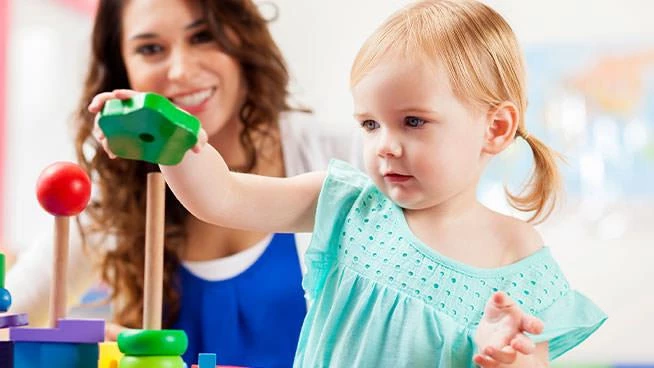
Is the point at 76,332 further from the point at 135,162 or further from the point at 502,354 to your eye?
the point at 135,162

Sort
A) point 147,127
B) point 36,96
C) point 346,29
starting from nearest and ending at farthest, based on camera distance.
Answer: point 147,127, point 346,29, point 36,96

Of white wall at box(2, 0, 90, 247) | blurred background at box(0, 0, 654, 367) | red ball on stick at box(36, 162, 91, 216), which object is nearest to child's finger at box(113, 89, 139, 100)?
red ball on stick at box(36, 162, 91, 216)

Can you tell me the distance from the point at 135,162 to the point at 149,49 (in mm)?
151

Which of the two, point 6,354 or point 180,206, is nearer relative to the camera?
point 6,354

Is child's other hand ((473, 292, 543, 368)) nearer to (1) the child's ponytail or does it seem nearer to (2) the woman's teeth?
(1) the child's ponytail

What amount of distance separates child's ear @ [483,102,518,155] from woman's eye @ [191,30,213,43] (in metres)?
0.60

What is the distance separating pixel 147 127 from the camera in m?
0.50

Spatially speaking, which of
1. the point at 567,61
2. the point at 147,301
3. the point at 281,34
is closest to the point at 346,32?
the point at 281,34

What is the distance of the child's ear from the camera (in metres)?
0.69

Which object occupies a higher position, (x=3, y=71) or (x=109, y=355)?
(x=3, y=71)

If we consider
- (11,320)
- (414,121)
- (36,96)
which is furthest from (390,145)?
(36,96)

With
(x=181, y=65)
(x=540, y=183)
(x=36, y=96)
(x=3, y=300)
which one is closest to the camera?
(x=3, y=300)

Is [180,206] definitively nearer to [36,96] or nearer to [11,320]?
[11,320]

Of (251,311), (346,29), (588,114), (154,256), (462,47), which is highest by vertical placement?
(346,29)
